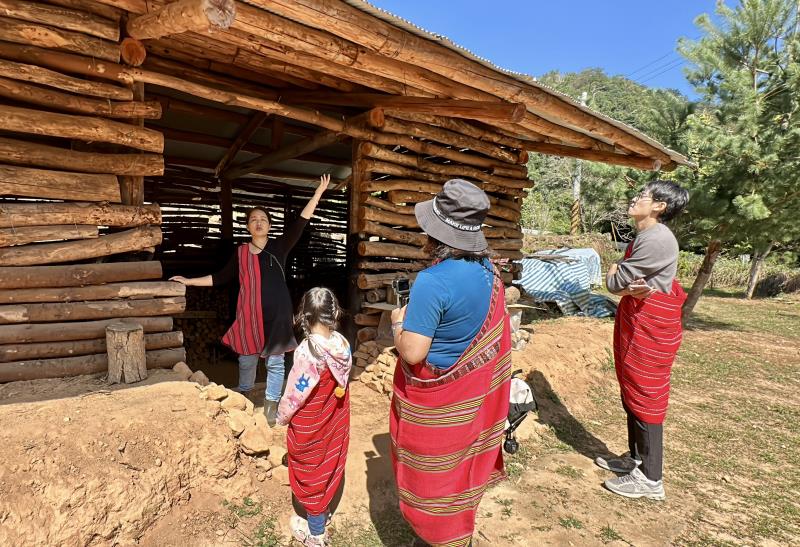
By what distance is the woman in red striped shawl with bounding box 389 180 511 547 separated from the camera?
2.10 m

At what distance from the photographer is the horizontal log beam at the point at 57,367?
121 inches

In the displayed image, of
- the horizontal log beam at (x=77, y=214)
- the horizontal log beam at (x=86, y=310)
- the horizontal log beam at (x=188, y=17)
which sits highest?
the horizontal log beam at (x=188, y=17)

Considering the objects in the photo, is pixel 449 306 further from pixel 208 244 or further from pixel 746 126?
pixel 746 126

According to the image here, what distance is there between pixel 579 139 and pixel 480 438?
17.0 ft

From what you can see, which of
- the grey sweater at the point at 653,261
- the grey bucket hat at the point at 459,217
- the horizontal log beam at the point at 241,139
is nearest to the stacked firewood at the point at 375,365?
the grey sweater at the point at 653,261

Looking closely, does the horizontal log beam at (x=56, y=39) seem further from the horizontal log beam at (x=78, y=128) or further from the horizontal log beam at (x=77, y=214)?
the horizontal log beam at (x=77, y=214)

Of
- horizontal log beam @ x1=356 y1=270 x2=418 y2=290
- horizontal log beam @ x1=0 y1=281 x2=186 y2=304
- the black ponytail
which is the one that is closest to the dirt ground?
horizontal log beam @ x1=0 y1=281 x2=186 y2=304

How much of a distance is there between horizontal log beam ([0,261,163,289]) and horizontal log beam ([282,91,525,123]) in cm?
258

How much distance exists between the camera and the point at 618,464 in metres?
3.93

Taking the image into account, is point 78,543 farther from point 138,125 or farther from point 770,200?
point 770,200

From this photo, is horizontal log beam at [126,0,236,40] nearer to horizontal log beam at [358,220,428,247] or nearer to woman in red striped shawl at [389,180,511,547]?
woman in red striped shawl at [389,180,511,547]

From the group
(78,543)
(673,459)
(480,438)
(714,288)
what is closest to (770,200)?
(673,459)

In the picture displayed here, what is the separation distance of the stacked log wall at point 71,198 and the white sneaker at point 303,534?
1.62 m

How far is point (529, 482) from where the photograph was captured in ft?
12.0
